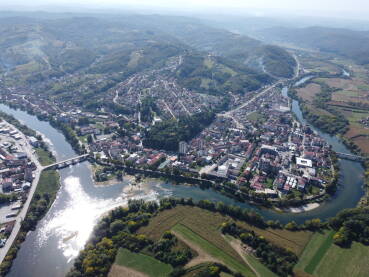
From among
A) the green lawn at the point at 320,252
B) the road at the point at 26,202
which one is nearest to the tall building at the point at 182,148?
the road at the point at 26,202

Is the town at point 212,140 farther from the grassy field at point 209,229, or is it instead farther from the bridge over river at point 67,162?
the grassy field at point 209,229

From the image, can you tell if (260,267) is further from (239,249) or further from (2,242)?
(2,242)

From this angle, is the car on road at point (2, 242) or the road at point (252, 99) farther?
the road at point (252, 99)

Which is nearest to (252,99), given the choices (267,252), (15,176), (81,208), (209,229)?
(209,229)

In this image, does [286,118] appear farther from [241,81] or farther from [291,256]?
[291,256]

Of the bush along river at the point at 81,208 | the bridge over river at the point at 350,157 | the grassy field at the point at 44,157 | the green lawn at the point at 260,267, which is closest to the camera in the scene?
the green lawn at the point at 260,267

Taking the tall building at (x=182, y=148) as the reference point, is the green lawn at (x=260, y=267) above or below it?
above

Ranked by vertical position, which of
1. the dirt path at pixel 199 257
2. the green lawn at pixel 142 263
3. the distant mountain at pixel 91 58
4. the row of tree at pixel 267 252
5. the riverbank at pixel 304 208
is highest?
the distant mountain at pixel 91 58
